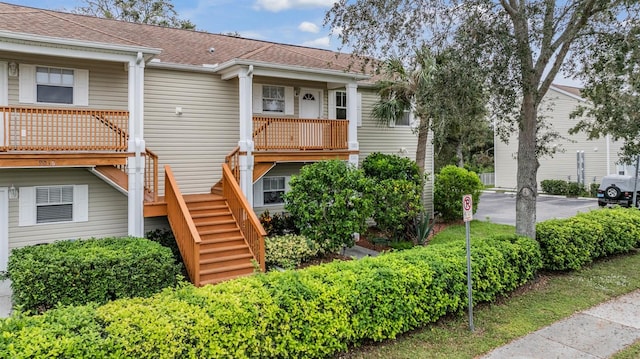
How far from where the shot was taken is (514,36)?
9008 mm

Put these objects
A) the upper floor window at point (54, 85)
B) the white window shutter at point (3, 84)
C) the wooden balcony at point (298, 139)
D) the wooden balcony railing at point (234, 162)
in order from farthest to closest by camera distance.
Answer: the wooden balcony at point (298, 139)
the wooden balcony railing at point (234, 162)
the upper floor window at point (54, 85)
the white window shutter at point (3, 84)

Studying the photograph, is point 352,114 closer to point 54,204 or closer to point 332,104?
point 332,104

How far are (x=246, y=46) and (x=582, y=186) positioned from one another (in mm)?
22662

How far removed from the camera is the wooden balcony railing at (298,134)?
469 inches

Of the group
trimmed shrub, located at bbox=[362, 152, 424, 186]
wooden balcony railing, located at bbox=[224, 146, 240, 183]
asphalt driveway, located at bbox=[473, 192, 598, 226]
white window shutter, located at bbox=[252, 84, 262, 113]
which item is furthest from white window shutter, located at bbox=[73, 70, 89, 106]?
asphalt driveway, located at bbox=[473, 192, 598, 226]

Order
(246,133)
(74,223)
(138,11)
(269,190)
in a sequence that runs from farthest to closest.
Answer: (138,11) < (269,190) < (246,133) < (74,223)

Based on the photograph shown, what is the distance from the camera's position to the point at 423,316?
260 inches

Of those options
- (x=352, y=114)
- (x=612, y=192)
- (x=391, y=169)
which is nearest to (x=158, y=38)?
(x=352, y=114)

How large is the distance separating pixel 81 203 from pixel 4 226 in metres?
1.63

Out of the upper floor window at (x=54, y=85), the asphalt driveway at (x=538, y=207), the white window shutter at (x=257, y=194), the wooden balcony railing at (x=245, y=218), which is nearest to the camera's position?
the wooden balcony railing at (x=245, y=218)

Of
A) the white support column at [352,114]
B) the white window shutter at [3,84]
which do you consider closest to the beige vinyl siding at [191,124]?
the white window shutter at [3,84]

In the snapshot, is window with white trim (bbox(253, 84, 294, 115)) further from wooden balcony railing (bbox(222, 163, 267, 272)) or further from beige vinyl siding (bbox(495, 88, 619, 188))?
beige vinyl siding (bbox(495, 88, 619, 188))

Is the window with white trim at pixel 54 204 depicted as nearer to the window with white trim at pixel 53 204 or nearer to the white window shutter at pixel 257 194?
the window with white trim at pixel 53 204

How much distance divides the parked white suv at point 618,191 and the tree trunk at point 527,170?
42.3ft
